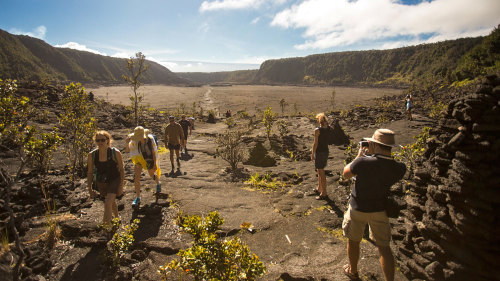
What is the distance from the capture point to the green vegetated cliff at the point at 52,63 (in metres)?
83.7

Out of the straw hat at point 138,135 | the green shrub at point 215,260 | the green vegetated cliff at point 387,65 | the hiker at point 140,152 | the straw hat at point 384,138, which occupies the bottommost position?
the green shrub at point 215,260

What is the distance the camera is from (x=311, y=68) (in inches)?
5221

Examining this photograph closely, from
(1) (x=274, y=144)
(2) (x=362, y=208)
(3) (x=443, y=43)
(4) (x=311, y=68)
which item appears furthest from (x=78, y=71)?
(3) (x=443, y=43)

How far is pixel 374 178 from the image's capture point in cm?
291

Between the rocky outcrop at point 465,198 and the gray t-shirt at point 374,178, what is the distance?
662 millimetres

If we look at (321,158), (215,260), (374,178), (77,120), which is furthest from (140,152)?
(374,178)

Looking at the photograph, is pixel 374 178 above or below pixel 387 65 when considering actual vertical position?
below

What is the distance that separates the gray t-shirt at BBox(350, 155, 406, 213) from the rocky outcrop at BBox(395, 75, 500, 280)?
2.17 feet

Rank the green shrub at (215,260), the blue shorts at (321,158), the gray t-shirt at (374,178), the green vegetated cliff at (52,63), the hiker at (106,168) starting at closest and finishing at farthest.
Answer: the green shrub at (215,260), the gray t-shirt at (374,178), the hiker at (106,168), the blue shorts at (321,158), the green vegetated cliff at (52,63)

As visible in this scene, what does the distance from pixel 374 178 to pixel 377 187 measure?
0.39ft

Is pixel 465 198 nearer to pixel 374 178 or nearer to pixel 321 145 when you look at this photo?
pixel 374 178

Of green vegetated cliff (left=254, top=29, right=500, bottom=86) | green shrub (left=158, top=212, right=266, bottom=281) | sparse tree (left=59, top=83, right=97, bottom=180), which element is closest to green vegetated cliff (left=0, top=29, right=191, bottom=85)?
green vegetated cliff (left=254, top=29, right=500, bottom=86)

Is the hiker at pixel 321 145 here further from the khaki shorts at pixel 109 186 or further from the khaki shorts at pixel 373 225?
the khaki shorts at pixel 109 186

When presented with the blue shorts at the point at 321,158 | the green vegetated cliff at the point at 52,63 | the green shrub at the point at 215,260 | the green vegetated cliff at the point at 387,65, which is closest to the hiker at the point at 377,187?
the green shrub at the point at 215,260
